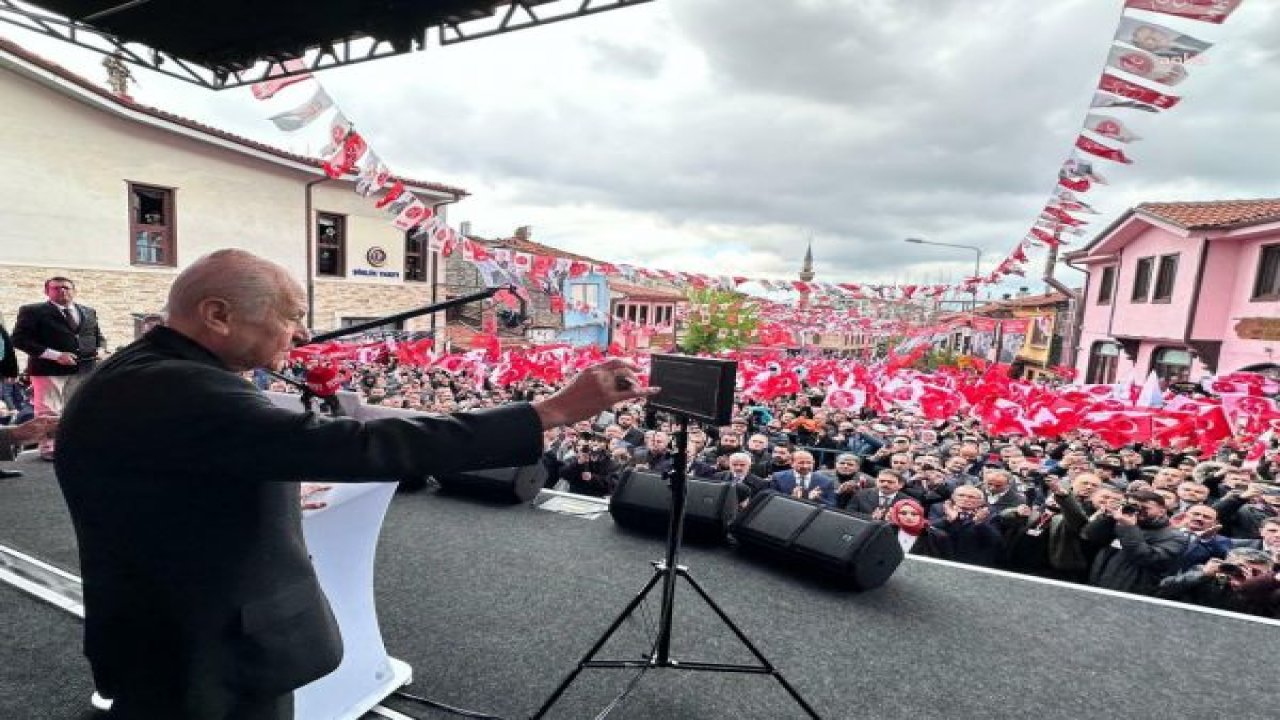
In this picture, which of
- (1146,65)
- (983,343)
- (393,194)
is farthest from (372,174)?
(983,343)

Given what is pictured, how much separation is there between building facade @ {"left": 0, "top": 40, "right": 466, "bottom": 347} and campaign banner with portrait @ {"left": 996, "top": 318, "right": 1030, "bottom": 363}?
27.4 metres

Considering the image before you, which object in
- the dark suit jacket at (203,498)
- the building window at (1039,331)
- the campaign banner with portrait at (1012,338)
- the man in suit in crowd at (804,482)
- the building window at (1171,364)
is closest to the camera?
the dark suit jacket at (203,498)

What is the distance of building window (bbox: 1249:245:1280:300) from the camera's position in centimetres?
1181

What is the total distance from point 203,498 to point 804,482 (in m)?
4.97

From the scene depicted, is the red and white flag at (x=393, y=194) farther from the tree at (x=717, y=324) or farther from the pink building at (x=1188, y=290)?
the tree at (x=717, y=324)

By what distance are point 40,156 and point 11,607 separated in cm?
1114

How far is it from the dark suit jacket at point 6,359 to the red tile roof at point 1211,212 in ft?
60.7

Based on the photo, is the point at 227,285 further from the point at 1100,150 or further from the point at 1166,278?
the point at 1166,278

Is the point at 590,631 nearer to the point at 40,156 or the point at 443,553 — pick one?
the point at 443,553

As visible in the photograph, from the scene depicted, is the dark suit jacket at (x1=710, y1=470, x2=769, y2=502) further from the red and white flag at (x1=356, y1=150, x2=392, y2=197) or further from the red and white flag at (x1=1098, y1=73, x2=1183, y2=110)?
the red and white flag at (x1=356, y1=150, x2=392, y2=197)

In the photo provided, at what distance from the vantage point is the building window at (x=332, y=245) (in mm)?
14391

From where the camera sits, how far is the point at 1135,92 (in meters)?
4.16

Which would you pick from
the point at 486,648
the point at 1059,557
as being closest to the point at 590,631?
the point at 486,648

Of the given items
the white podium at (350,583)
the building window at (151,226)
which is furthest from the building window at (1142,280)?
the building window at (151,226)
